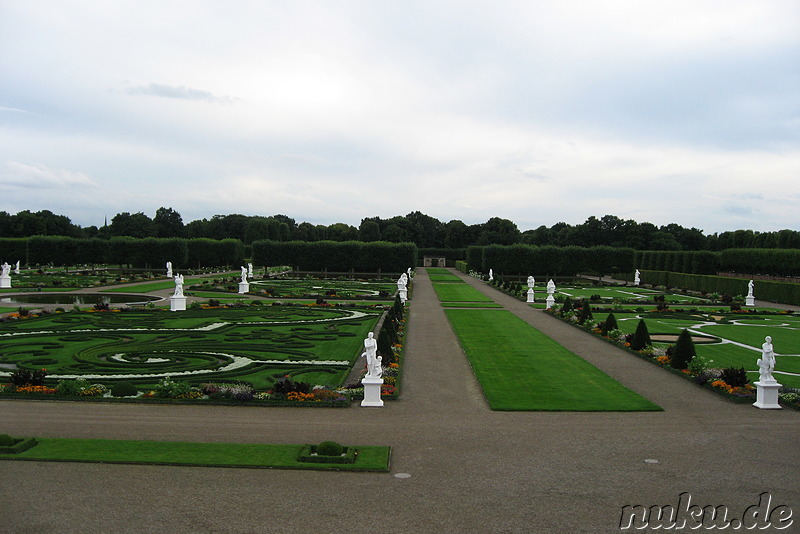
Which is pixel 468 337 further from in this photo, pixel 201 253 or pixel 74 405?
pixel 201 253

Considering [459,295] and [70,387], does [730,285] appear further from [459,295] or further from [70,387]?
[70,387]

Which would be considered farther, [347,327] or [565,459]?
[347,327]

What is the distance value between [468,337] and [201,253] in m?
62.2

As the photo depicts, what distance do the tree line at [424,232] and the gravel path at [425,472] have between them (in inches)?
3738

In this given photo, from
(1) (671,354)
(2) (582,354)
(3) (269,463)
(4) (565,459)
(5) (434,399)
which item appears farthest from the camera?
(2) (582,354)

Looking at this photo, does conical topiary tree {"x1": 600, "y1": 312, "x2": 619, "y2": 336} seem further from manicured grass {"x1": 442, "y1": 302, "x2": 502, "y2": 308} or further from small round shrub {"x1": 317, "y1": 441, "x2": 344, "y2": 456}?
small round shrub {"x1": 317, "y1": 441, "x2": 344, "y2": 456}

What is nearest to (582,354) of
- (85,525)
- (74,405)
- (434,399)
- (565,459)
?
(434,399)

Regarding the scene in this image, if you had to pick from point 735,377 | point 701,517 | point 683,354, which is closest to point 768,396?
point 735,377

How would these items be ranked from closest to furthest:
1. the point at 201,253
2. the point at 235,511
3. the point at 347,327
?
1. the point at 235,511
2. the point at 347,327
3. the point at 201,253

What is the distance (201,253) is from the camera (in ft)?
269

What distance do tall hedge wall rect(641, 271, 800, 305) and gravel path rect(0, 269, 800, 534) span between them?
3791cm

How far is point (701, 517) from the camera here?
9.28 meters

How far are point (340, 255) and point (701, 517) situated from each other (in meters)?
66.1

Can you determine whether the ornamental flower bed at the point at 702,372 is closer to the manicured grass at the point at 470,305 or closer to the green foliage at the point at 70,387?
the manicured grass at the point at 470,305
